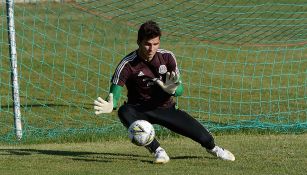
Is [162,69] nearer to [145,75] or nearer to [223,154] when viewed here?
[145,75]

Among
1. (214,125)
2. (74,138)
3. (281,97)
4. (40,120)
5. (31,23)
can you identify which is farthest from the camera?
(31,23)

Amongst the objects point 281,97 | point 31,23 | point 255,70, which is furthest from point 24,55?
A: point 281,97

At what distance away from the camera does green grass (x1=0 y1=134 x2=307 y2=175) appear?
24.8 ft

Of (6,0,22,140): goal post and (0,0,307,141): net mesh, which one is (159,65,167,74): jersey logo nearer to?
(0,0,307,141): net mesh

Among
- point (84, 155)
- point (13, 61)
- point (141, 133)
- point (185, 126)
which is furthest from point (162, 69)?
point (13, 61)

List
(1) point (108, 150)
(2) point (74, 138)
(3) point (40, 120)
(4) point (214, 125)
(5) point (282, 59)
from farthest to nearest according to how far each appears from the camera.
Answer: (5) point (282, 59) → (3) point (40, 120) → (4) point (214, 125) → (2) point (74, 138) → (1) point (108, 150)

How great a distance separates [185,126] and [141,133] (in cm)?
65

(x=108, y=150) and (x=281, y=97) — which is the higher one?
(x=108, y=150)

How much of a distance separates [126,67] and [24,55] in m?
9.52

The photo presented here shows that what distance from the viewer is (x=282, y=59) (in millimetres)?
17734

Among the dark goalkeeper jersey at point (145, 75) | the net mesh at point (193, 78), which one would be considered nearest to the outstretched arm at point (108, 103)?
the dark goalkeeper jersey at point (145, 75)

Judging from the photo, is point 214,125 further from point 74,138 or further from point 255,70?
point 255,70

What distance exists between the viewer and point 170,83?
7.80 meters

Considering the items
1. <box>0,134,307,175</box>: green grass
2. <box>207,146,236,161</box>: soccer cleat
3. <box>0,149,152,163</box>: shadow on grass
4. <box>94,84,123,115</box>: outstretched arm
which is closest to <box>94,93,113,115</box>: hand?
<box>94,84,123,115</box>: outstretched arm
